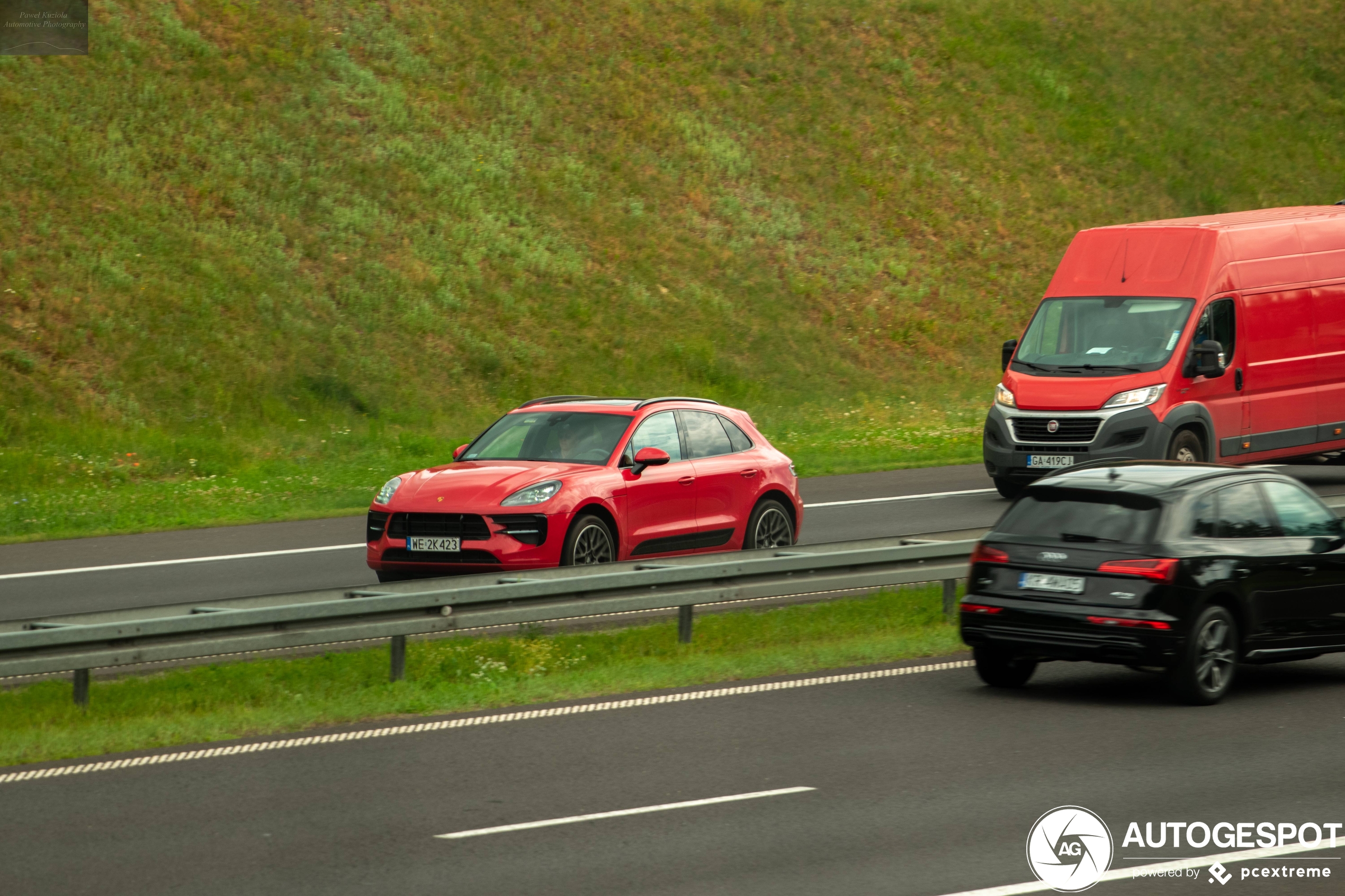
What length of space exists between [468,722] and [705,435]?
575 cm

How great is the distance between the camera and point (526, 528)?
1338 cm

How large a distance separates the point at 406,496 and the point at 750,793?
6283 mm

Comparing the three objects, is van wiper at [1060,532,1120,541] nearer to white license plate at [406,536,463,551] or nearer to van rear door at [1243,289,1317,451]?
white license plate at [406,536,463,551]

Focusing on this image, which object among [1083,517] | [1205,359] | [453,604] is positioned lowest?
[453,604]

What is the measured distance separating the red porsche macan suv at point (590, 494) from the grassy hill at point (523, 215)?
7.44m

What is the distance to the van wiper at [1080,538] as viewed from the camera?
33.8 feet

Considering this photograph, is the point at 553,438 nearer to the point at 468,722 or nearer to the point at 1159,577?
the point at 468,722

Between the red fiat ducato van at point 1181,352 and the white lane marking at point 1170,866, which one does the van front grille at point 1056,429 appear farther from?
the white lane marking at point 1170,866

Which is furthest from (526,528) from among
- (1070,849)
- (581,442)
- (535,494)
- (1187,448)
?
(1187,448)

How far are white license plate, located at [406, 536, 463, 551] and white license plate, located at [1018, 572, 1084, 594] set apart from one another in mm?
4903

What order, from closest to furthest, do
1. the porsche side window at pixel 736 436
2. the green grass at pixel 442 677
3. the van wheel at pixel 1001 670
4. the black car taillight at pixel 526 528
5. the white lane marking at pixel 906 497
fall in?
the green grass at pixel 442 677 → the van wheel at pixel 1001 670 → the black car taillight at pixel 526 528 → the porsche side window at pixel 736 436 → the white lane marking at pixel 906 497

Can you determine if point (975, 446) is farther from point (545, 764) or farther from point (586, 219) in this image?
point (545, 764)

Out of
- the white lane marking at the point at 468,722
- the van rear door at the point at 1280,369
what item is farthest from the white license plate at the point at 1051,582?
the van rear door at the point at 1280,369

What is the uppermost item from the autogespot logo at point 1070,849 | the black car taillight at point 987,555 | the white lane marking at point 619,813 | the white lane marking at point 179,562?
the black car taillight at point 987,555
